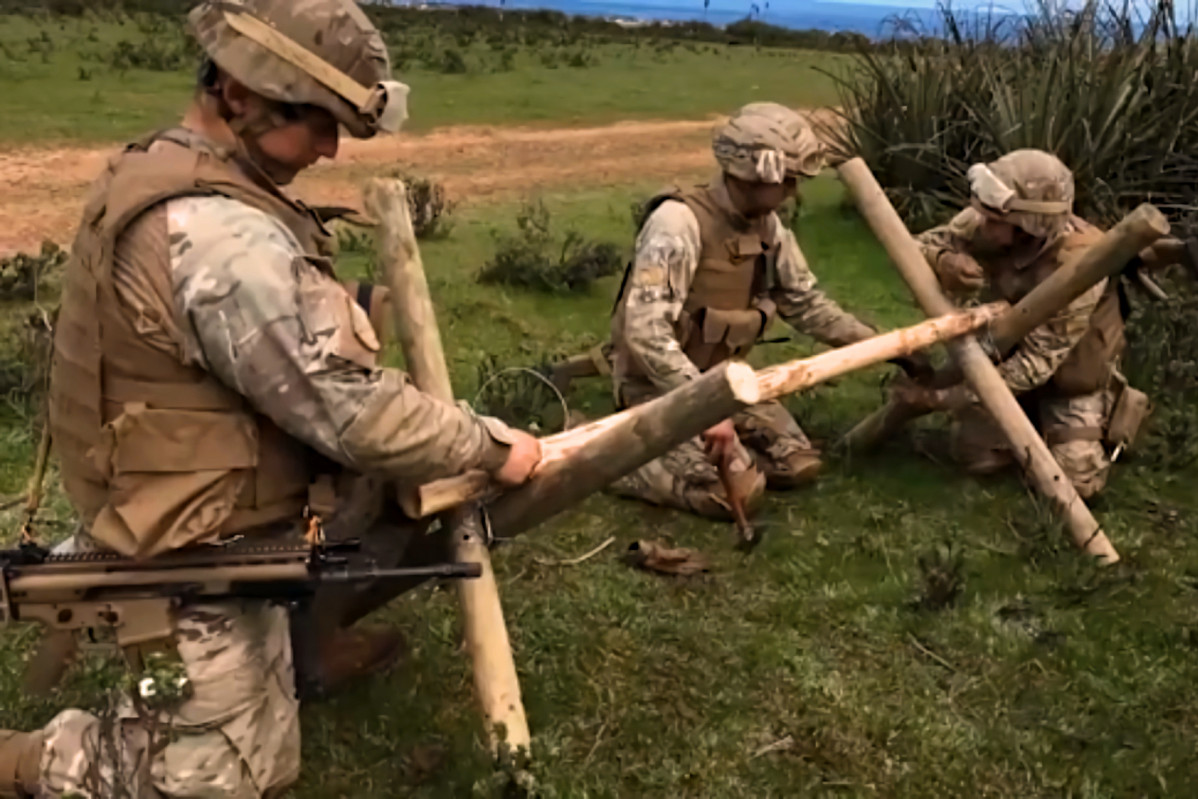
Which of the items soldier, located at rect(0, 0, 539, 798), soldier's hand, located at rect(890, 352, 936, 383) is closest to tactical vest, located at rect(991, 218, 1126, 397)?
soldier's hand, located at rect(890, 352, 936, 383)

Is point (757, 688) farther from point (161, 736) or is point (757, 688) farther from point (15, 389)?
point (15, 389)

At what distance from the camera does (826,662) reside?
14.5ft

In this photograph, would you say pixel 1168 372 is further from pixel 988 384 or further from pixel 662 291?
pixel 662 291

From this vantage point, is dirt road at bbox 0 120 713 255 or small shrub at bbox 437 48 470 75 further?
small shrub at bbox 437 48 470 75

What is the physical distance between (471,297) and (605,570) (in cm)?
368

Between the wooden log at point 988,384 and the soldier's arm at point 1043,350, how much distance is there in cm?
16

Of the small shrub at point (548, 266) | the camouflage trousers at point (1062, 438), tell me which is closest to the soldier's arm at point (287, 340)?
the camouflage trousers at point (1062, 438)

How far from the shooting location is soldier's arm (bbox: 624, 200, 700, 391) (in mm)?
5238

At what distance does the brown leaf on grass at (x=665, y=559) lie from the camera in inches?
197

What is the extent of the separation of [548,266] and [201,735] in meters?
5.81

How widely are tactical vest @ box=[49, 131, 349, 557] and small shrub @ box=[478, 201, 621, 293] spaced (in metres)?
5.55

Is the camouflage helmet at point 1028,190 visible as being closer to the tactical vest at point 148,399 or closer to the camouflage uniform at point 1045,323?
the camouflage uniform at point 1045,323

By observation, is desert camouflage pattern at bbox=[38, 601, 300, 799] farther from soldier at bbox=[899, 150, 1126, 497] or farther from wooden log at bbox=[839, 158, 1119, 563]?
soldier at bbox=[899, 150, 1126, 497]

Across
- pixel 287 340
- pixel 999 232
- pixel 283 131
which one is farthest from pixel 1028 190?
pixel 287 340
